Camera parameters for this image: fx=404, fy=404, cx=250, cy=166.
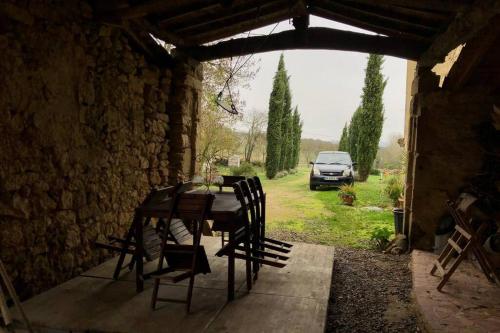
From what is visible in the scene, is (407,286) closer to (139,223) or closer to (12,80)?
(139,223)

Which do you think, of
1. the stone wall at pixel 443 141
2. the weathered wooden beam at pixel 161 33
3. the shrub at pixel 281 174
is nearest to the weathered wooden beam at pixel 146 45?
the weathered wooden beam at pixel 161 33

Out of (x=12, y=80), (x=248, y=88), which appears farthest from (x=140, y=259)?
(x=248, y=88)

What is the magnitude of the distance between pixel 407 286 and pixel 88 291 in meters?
3.31

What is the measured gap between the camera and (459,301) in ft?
11.6

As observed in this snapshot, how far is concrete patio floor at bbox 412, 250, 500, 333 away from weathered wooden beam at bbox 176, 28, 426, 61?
9.14 feet

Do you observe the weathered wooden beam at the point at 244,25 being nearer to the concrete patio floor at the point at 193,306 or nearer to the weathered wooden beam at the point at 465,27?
the weathered wooden beam at the point at 465,27

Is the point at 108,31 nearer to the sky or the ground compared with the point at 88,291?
nearer to the sky

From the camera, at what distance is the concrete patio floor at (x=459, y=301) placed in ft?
10.1

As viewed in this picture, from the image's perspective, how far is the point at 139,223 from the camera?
354cm

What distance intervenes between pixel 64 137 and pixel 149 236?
1.33 m

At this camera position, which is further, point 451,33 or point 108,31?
point 108,31

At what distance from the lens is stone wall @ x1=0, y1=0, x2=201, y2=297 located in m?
3.24

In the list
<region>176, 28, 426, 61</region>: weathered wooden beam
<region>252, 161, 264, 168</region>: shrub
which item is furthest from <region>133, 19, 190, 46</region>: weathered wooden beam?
<region>252, 161, 264, 168</region>: shrub

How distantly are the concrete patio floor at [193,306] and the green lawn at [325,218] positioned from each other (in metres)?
2.82
